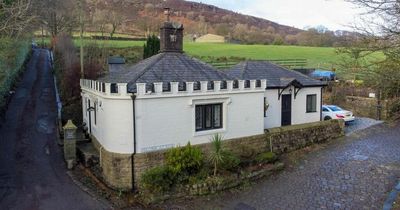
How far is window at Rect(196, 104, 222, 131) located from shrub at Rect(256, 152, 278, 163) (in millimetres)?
2393

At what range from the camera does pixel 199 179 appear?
13.8 m

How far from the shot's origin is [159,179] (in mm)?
13016

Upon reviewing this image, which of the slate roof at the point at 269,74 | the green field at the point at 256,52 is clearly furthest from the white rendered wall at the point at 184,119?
the green field at the point at 256,52

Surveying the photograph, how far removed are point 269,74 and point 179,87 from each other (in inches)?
322

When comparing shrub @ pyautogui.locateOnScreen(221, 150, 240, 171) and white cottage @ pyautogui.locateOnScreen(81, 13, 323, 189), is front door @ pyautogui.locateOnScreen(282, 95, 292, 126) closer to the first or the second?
white cottage @ pyautogui.locateOnScreen(81, 13, 323, 189)

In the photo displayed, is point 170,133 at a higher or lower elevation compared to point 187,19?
lower

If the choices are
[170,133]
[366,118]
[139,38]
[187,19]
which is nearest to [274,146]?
[170,133]

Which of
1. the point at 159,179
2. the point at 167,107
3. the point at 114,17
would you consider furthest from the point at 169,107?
the point at 114,17

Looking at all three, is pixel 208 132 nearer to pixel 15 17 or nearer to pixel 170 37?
pixel 170 37

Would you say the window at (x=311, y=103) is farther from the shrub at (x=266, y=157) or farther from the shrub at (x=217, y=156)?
the shrub at (x=217, y=156)

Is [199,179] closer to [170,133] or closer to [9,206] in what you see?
[170,133]

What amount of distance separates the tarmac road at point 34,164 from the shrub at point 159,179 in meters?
1.77

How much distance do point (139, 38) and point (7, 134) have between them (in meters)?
44.2

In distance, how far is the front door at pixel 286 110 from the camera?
20422 millimetres
